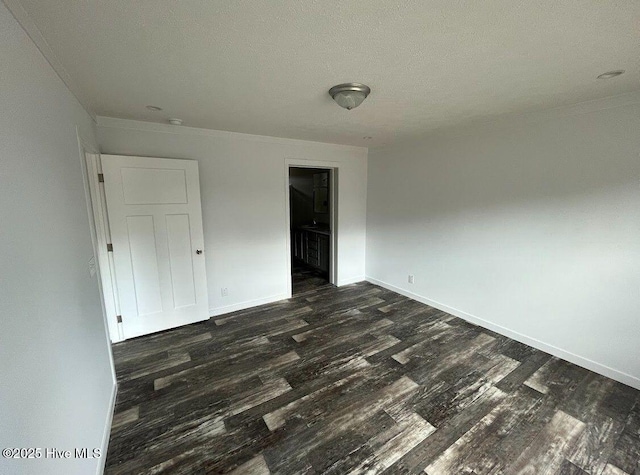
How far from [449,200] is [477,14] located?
2.45 m

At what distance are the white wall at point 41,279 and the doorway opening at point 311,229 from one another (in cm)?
296

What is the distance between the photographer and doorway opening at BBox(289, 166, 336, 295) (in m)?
4.66

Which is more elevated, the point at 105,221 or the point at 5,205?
the point at 5,205

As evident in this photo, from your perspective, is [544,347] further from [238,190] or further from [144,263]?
[144,263]

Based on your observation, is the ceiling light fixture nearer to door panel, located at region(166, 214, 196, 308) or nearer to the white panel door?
the white panel door

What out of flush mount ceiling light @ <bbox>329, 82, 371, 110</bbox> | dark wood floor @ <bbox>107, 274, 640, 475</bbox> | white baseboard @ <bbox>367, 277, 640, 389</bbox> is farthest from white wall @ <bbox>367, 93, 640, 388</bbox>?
flush mount ceiling light @ <bbox>329, 82, 371, 110</bbox>

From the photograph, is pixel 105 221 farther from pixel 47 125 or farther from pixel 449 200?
pixel 449 200

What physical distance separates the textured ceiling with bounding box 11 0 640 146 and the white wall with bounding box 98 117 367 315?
543mm

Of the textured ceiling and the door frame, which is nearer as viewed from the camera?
the textured ceiling

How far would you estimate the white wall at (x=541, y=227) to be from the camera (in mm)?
2145

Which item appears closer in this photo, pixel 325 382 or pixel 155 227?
pixel 325 382

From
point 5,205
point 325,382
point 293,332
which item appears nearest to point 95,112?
point 5,205

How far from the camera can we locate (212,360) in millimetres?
2547

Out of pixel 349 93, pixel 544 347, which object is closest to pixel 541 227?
pixel 544 347
